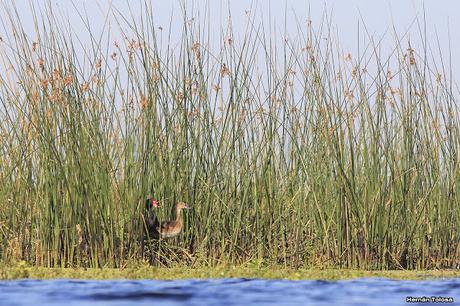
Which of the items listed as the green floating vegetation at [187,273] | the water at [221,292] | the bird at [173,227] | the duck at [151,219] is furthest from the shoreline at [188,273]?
the duck at [151,219]

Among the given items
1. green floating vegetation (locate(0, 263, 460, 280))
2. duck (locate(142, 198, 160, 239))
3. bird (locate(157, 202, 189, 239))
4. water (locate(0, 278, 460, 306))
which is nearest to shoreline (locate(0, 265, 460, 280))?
green floating vegetation (locate(0, 263, 460, 280))

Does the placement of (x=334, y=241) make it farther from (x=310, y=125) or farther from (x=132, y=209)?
(x=132, y=209)

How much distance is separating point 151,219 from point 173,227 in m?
0.24

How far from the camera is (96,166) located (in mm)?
9266

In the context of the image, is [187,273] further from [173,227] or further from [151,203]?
[151,203]

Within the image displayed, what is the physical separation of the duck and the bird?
0.14m

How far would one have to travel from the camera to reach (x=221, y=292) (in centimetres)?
733

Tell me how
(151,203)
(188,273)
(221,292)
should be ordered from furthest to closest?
(151,203) → (188,273) → (221,292)

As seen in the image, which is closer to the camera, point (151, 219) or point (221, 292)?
point (221, 292)

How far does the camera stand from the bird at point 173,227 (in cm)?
939

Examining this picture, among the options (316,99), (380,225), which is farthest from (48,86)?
(380,225)

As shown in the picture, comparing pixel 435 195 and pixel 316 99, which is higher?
pixel 316 99

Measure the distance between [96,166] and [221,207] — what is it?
4.37ft

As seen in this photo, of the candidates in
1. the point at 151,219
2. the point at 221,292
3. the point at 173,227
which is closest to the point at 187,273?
the point at 173,227
